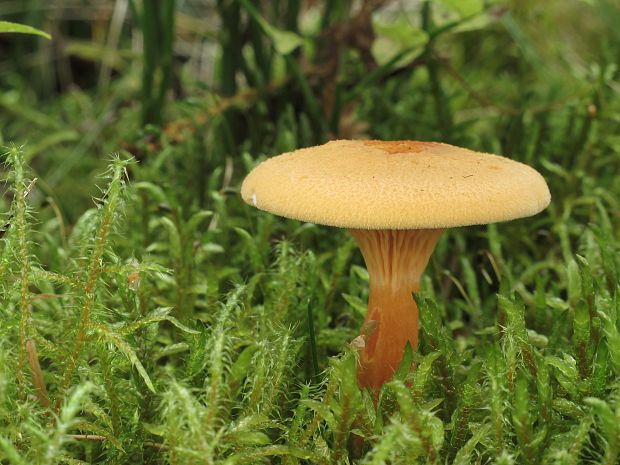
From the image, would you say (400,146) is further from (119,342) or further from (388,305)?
(119,342)

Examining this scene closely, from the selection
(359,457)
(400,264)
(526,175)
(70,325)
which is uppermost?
(526,175)

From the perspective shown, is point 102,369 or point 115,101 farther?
point 115,101

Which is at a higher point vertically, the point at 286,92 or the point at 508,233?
the point at 286,92

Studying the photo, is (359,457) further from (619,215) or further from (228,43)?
(228,43)

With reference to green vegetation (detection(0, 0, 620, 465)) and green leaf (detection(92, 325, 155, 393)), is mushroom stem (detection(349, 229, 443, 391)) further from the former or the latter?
green leaf (detection(92, 325, 155, 393))

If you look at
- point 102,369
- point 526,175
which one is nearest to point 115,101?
point 102,369

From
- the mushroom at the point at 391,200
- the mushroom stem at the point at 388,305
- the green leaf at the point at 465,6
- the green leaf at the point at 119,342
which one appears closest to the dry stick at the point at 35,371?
the green leaf at the point at 119,342

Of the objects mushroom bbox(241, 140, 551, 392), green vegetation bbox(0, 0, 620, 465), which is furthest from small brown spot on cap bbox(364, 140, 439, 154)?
green vegetation bbox(0, 0, 620, 465)
